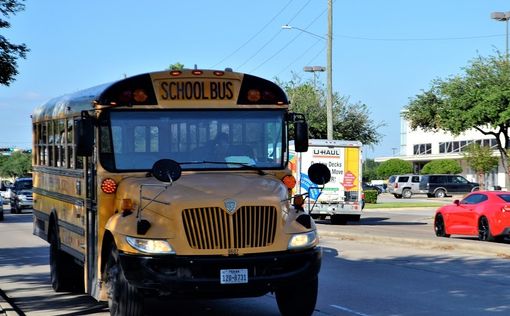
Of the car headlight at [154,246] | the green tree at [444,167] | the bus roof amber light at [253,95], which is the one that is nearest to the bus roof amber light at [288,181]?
the bus roof amber light at [253,95]

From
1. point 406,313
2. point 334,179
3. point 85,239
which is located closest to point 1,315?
point 85,239

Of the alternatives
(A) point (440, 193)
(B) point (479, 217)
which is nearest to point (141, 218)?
(B) point (479, 217)

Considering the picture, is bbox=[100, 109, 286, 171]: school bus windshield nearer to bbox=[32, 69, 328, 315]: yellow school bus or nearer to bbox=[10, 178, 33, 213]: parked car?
bbox=[32, 69, 328, 315]: yellow school bus

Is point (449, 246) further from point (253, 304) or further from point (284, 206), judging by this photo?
point (284, 206)

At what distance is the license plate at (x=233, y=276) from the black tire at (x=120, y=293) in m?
0.86

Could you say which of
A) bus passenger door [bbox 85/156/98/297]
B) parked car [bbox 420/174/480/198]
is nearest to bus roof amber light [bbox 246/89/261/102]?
bus passenger door [bbox 85/156/98/297]

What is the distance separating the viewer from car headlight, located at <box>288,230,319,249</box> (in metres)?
8.41

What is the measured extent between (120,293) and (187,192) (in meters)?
1.28

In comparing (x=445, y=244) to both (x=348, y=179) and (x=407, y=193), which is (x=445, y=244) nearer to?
(x=348, y=179)

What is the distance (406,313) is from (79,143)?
441 centimetres

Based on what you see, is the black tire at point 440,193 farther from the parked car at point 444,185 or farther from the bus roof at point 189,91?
the bus roof at point 189,91

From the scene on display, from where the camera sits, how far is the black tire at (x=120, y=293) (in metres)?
8.32

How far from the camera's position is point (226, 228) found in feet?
26.9

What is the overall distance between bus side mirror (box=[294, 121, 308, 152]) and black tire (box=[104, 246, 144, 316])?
261cm
